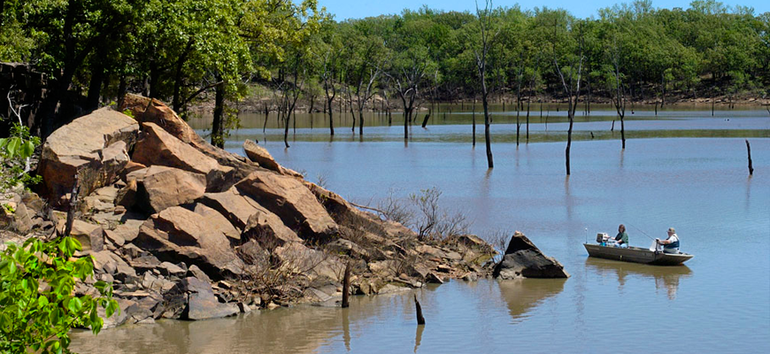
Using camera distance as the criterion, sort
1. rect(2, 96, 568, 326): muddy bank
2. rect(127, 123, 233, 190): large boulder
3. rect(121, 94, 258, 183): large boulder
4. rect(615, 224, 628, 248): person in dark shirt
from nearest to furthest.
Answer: rect(2, 96, 568, 326): muddy bank → rect(127, 123, 233, 190): large boulder → rect(121, 94, 258, 183): large boulder → rect(615, 224, 628, 248): person in dark shirt

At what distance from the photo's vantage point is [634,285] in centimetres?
2909

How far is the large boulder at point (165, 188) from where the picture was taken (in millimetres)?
26328

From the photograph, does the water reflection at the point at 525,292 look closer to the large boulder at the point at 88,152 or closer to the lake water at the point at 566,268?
the lake water at the point at 566,268

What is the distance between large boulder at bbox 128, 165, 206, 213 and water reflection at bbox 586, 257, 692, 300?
14592 millimetres

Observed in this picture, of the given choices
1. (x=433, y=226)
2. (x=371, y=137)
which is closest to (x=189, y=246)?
(x=433, y=226)

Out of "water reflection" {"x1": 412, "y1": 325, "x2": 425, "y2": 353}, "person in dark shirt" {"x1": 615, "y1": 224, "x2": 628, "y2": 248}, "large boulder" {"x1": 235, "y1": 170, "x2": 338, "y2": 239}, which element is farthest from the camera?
"person in dark shirt" {"x1": 615, "y1": 224, "x2": 628, "y2": 248}

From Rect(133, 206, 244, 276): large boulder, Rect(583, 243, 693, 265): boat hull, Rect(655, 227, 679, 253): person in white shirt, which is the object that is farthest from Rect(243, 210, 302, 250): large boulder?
Rect(655, 227, 679, 253): person in white shirt

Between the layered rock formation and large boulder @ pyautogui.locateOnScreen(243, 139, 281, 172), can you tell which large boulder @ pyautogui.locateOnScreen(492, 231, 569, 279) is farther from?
large boulder @ pyautogui.locateOnScreen(243, 139, 281, 172)

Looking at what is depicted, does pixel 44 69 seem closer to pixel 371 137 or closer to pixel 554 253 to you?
pixel 554 253

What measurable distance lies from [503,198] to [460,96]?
151433mm

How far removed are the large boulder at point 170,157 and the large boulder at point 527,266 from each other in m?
10.1

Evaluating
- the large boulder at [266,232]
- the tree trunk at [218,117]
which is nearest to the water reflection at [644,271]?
the large boulder at [266,232]

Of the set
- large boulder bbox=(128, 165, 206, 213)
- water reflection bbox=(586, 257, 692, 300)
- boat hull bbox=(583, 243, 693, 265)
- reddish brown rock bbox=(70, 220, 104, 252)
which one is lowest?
water reflection bbox=(586, 257, 692, 300)

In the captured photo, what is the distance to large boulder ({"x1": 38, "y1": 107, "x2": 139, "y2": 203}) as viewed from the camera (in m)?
25.8
